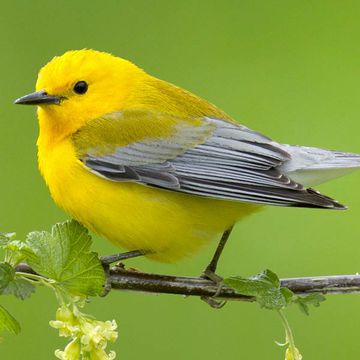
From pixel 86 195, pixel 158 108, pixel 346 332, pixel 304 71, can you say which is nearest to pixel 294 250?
pixel 346 332

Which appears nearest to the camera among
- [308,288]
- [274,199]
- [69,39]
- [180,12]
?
[308,288]

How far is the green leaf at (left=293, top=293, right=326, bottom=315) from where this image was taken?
323 centimetres

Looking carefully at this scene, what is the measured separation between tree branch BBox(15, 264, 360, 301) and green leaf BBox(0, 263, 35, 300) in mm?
532

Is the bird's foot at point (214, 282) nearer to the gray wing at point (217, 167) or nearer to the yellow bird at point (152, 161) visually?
the yellow bird at point (152, 161)

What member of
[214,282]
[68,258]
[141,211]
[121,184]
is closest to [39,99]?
[121,184]

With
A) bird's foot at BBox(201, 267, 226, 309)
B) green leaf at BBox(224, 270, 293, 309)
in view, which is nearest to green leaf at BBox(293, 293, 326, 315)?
green leaf at BBox(224, 270, 293, 309)

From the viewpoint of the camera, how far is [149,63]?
589 centimetres

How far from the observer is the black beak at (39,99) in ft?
13.5

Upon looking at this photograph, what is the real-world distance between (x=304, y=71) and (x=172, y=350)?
176cm

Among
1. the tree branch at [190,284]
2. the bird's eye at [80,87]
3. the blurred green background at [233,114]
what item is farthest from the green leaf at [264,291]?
the blurred green background at [233,114]

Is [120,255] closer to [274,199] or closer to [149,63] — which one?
[274,199]

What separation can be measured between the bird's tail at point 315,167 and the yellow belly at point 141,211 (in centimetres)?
28

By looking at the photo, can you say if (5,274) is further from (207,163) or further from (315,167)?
(315,167)

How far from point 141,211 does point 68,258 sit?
0.91 metres
